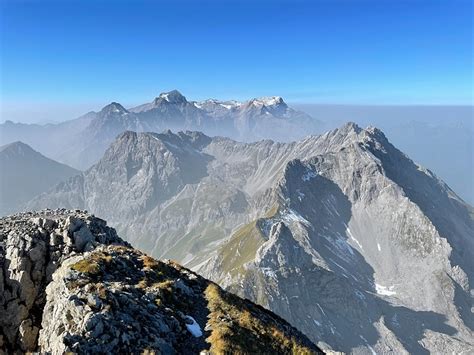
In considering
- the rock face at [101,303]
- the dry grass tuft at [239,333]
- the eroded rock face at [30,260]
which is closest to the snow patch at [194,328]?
the rock face at [101,303]

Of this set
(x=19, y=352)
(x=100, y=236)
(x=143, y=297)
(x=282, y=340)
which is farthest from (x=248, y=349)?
(x=100, y=236)

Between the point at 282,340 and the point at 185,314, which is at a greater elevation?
the point at 185,314

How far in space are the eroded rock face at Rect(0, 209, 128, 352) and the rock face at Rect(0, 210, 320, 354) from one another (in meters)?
0.09

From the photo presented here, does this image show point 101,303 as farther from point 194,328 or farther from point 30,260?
point 30,260

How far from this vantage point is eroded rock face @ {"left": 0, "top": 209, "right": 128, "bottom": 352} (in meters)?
39.5

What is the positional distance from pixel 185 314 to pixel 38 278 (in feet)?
51.9

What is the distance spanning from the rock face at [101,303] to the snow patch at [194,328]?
0.46 feet

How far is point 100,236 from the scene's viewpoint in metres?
51.9

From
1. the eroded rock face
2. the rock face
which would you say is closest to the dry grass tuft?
the rock face

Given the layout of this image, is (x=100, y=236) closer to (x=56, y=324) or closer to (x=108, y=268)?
(x=108, y=268)

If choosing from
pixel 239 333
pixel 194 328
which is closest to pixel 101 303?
pixel 194 328

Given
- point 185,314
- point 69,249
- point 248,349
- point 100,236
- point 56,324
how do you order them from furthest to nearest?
point 100,236, point 69,249, point 185,314, point 248,349, point 56,324

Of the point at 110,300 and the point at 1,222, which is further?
the point at 1,222

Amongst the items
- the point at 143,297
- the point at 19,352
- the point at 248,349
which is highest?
the point at 143,297
